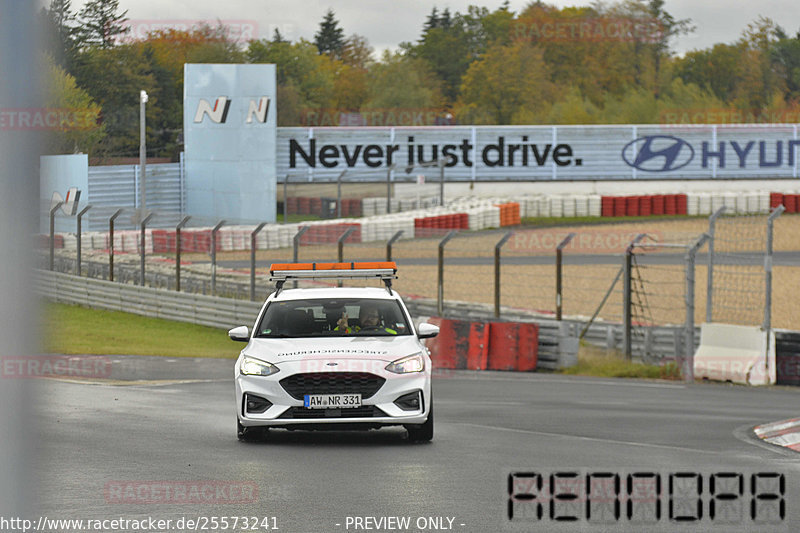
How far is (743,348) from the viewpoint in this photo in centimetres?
1950

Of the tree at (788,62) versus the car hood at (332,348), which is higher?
the tree at (788,62)

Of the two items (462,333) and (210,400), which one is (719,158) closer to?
(462,333)

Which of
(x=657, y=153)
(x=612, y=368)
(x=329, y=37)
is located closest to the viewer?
(x=612, y=368)

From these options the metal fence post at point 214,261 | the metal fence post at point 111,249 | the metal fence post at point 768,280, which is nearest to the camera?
the metal fence post at point 768,280

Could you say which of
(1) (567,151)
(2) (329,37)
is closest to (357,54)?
(2) (329,37)

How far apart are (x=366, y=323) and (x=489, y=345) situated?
32.8ft

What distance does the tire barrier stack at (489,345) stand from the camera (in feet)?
69.1

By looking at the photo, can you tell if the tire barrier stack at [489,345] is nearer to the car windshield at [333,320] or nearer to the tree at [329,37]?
the car windshield at [333,320]

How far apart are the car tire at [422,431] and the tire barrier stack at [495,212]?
25.1 meters

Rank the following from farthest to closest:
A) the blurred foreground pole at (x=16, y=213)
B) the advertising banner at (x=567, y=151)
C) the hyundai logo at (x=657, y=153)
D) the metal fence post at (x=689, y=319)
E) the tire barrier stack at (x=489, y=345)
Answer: the hyundai logo at (x=657, y=153)
the advertising banner at (x=567, y=151)
the tire barrier stack at (x=489, y=345)
the metal fence post at (x=689, y=319)
the blurred foreground pole at (x=16, y=213)

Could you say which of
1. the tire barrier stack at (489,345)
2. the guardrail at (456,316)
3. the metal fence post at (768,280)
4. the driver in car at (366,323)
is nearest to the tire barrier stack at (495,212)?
the guardrail at (456,316)

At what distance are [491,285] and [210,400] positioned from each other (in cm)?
1612

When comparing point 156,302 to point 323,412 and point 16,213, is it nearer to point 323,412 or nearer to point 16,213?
point 323,412

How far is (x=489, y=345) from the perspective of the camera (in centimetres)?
2133
